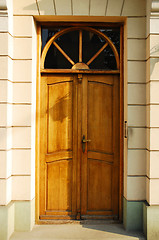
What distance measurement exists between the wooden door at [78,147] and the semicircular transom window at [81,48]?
0.66 ft

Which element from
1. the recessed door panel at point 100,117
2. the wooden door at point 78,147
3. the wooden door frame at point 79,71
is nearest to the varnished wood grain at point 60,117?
the wooden door at point 78,147

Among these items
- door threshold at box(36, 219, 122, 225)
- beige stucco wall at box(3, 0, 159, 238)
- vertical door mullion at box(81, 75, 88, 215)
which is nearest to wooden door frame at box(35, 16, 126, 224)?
door threshold at box(36, 219, 122, 225)

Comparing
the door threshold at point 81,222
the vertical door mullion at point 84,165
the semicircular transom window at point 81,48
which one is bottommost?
the door threshold at point 81,222

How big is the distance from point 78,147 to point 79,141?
101 millimetres

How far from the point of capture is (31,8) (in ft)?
11.3

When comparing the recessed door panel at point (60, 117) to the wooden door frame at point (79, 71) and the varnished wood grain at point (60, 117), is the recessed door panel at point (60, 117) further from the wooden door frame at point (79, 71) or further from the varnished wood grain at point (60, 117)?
the wooden door frame at point (79, 71)

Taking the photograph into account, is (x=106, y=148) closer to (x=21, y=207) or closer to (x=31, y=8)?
(x=21, y=207)

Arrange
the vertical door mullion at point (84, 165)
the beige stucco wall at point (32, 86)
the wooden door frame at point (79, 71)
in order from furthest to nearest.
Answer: the vertical door mullion at point (84, 165) → the wooden door frame at point (79, 71) → the beige stucco wall at point (32, 86)

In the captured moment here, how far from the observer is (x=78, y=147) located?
147 inches

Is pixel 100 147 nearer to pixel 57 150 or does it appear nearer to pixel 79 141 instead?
pixel 79 141

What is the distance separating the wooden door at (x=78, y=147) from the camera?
371 cm

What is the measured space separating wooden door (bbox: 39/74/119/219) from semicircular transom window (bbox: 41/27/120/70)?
20cm

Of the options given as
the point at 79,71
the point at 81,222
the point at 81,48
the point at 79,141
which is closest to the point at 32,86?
the point at 79,71

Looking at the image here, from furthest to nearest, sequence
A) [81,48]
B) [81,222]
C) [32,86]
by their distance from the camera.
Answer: [81,48] → [81,222] → [32,86]
